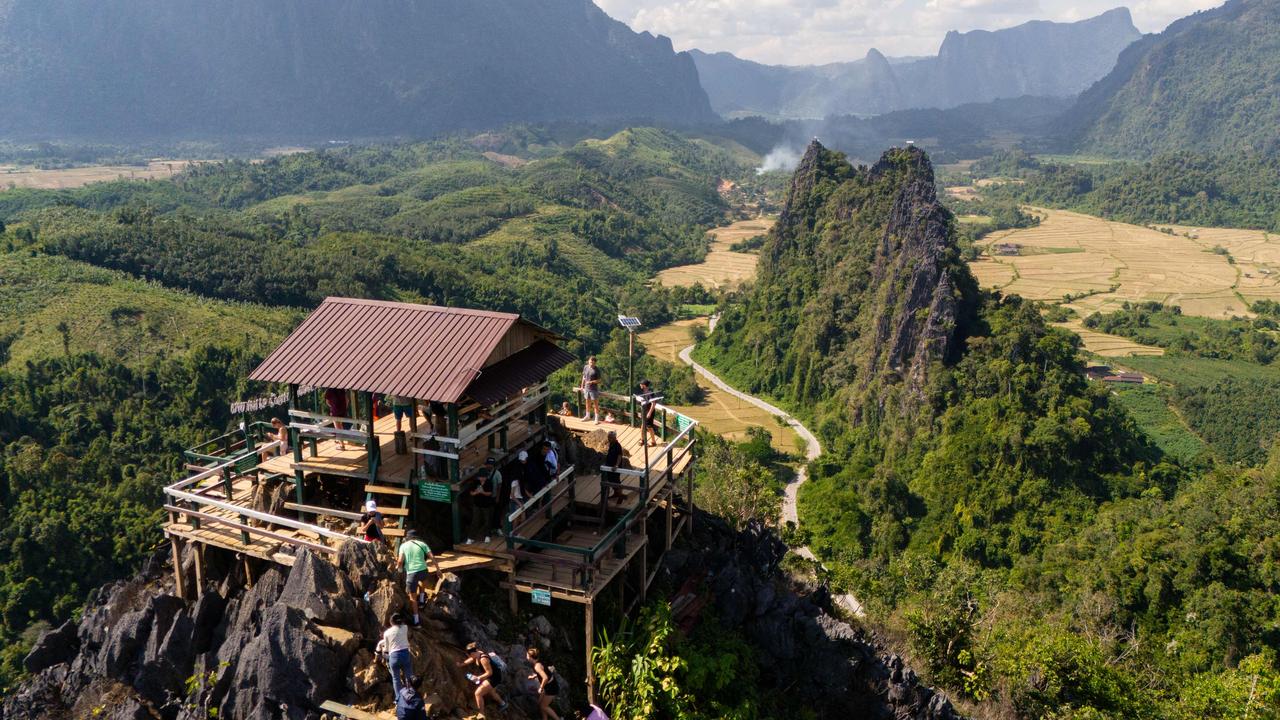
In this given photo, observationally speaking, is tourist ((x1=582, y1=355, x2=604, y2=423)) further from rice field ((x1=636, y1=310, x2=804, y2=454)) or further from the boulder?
rice field ((x1=636, y1=310, x2=804, y2=454))

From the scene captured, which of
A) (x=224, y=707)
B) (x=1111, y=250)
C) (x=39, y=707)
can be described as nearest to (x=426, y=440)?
(x=224, y=707)

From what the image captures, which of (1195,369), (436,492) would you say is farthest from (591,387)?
(1195,369)

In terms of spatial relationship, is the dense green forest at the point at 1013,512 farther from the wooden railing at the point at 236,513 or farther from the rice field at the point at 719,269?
the rice field at the point at 719,269

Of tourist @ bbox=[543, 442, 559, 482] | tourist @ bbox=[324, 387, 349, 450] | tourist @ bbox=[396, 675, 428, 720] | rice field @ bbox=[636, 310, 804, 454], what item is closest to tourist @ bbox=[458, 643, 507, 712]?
tourist @ bbox=[396, 675, 428, 720]

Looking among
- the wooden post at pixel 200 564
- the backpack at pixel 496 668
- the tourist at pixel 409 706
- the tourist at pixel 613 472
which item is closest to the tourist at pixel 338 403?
the wooden post at pixel 200 564

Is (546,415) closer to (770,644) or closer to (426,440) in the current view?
(426,440)

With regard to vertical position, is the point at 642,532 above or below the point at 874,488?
above

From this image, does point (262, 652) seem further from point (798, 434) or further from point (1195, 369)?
point (1195, 369)
